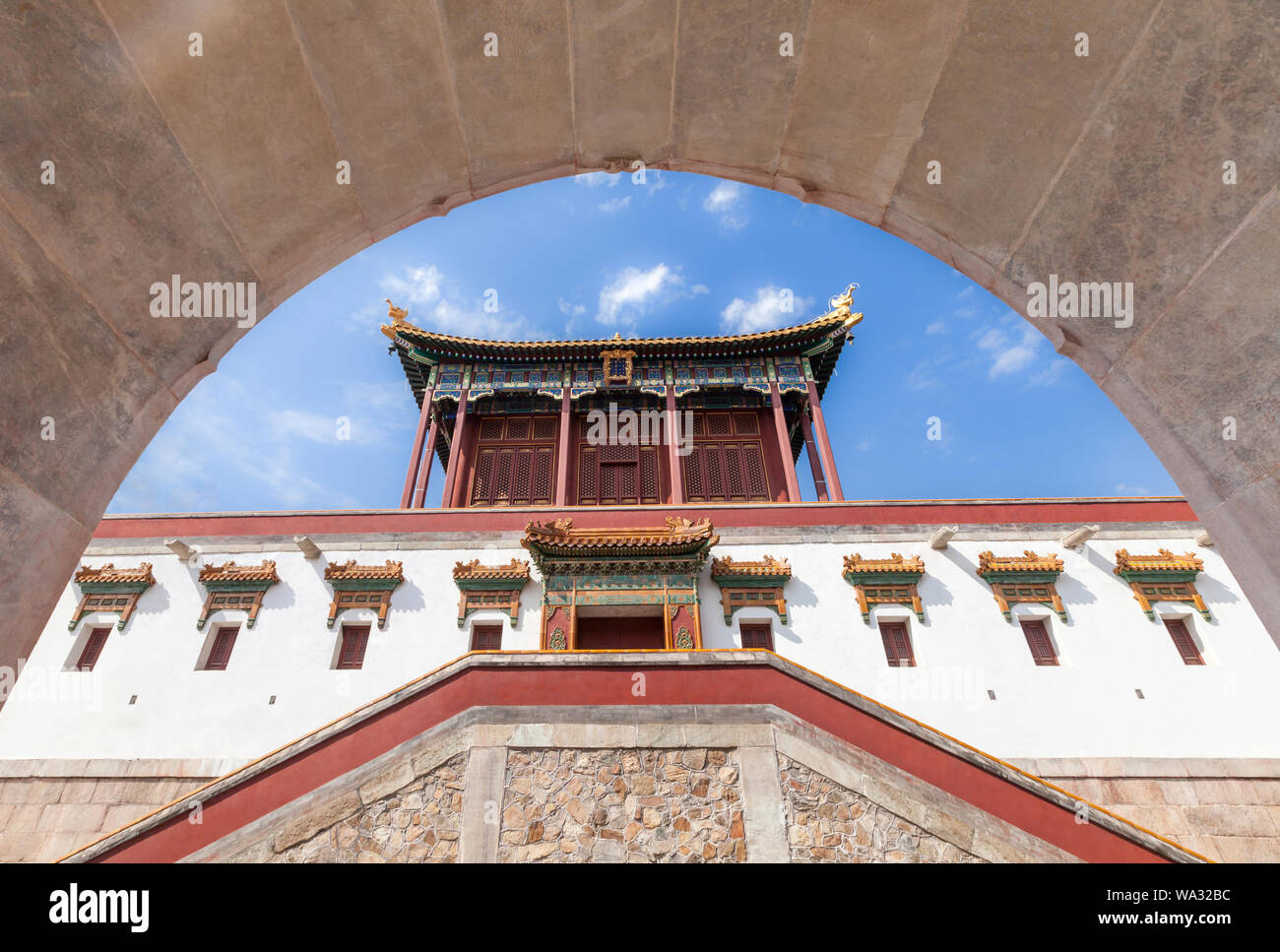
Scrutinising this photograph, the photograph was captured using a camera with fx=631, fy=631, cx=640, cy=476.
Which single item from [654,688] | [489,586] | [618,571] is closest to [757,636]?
[618,571]

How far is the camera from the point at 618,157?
8.65ft

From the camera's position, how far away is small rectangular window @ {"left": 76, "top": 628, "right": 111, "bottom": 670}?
11984mm

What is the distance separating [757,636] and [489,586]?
551cm

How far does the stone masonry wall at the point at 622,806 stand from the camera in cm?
630

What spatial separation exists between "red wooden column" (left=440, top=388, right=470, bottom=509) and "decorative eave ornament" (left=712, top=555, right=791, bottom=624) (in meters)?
7.95

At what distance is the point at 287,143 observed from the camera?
7.07 feet

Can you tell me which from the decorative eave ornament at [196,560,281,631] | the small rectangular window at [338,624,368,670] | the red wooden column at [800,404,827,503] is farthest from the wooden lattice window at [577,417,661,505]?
the decorative eave ornament at [196,560,281,631]

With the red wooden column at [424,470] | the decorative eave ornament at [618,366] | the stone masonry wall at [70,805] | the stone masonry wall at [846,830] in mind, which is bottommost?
the stone masonry wall at [846,830]

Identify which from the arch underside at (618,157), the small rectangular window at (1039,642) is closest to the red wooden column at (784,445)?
the small rectangular window at (1039,642)

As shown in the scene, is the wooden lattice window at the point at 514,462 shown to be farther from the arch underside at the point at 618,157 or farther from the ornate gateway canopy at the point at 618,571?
the arch underside at the point at 618,157

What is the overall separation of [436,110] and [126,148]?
3.20 feet

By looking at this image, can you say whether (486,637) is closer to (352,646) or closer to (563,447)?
(352,646)

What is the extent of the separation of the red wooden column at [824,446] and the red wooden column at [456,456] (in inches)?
395

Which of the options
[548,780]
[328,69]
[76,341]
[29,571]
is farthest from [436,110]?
[548,780]
